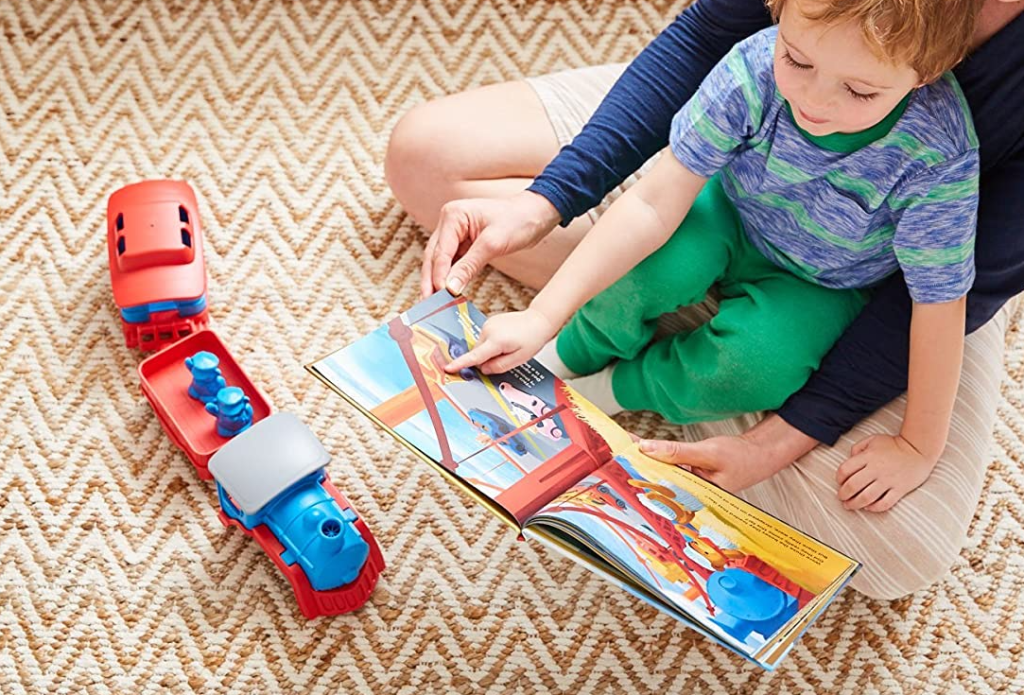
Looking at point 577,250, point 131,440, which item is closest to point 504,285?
point 577,250

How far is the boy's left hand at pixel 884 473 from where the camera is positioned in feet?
3.37

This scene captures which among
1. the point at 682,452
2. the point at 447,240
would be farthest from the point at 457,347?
the point at 682,452

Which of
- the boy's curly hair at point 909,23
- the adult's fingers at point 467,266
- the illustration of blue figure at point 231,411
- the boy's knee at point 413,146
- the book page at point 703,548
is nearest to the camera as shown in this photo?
the boy's curly hair at point 909,23

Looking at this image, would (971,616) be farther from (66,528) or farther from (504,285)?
(66,528)

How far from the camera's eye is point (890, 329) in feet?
3.33

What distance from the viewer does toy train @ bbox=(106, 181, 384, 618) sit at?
105 cm

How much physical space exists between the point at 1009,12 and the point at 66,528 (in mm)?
1012

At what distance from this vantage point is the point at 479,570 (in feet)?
3.76

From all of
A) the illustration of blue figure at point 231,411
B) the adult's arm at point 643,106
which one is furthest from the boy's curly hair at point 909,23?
the illustration of blue figure at point 231,411

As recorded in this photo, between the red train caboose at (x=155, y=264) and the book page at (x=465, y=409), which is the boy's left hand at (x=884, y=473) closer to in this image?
the book page at (x=465, y=409)

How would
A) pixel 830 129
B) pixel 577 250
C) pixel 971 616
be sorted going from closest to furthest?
pixel 830 129 → pixel 577 250 → pixel 971 616

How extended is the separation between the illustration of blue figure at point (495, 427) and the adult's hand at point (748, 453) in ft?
0.59

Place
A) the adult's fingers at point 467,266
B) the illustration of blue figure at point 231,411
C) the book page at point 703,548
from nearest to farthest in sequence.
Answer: the book page at point 703,548
the adult's fingers at point 467,266
the illustration of blue figure at point 231,411

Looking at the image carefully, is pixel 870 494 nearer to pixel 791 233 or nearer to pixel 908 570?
pixel 908 570
